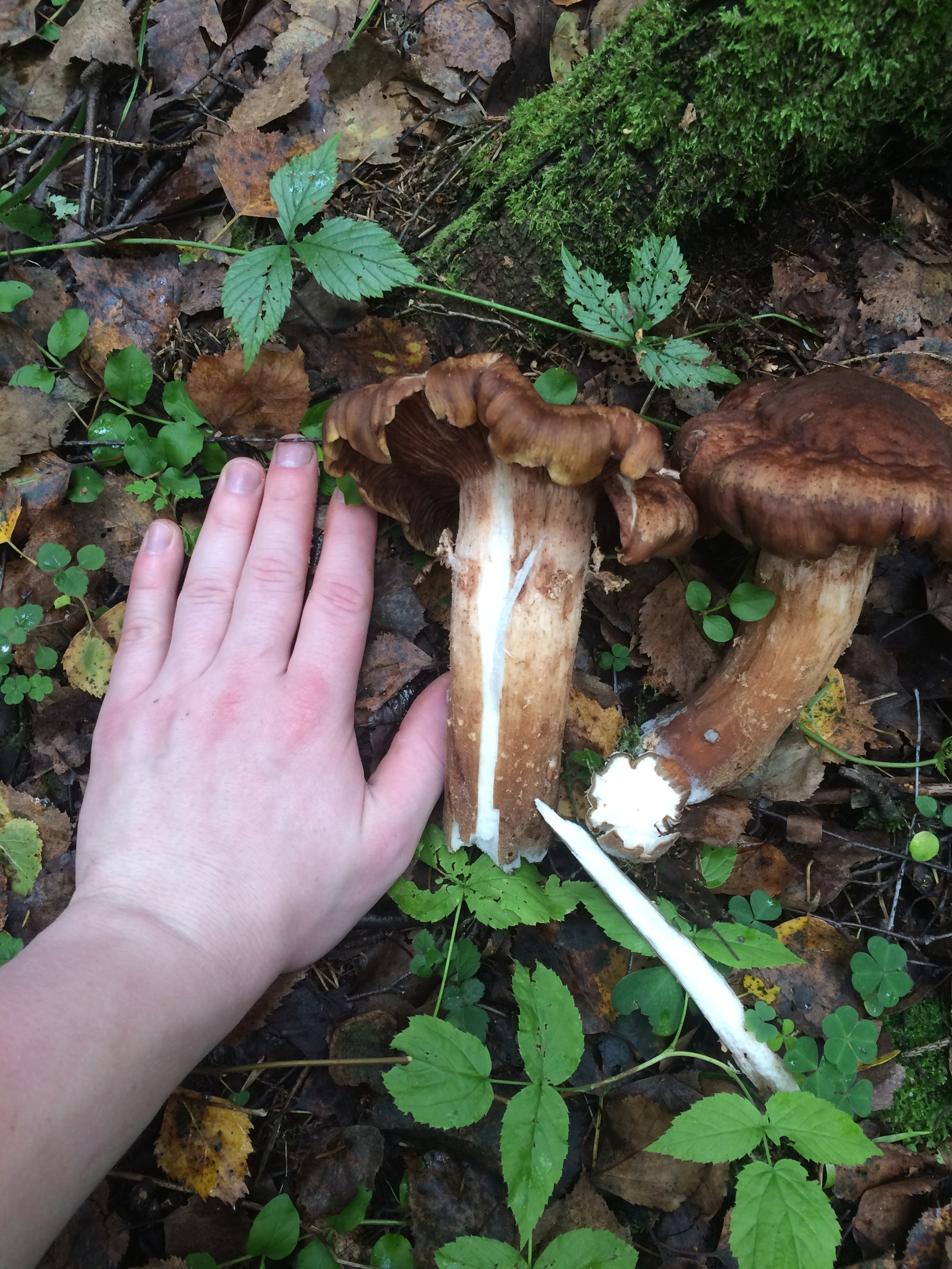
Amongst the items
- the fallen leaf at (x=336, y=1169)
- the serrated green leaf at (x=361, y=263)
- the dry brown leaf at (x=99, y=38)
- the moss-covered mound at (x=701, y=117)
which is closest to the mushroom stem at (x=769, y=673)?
the moss-covered mound at (x=701, y=117)

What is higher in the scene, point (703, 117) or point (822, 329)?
point (703, 117)

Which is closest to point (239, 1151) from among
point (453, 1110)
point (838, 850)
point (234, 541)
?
point (453, 1110)

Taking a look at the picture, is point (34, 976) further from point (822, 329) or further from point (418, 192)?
point (822, 329)

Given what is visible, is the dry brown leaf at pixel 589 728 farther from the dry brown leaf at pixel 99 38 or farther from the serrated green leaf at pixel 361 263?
the dry brown leaf at pixel 99 38

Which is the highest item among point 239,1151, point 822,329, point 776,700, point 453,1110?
point 822,329

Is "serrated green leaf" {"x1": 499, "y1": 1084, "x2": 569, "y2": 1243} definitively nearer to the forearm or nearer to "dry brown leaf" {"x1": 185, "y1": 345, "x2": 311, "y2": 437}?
the forearm

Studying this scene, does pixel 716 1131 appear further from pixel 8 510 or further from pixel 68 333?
pixel 68 333

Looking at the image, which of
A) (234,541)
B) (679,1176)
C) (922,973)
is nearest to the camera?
(679,1176)

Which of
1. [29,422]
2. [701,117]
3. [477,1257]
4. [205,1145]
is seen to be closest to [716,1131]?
[477,1257]

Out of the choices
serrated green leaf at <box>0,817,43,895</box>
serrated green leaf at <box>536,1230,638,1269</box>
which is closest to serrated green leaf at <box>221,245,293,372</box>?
serrated green leaf at <box>0,817,43,895</box>
